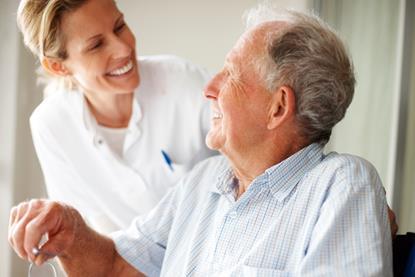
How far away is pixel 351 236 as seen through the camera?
1.28m

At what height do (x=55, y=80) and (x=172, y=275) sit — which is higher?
(x=55, y=80)

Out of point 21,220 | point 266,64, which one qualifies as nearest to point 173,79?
point 266,64

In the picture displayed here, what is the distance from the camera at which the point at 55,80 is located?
2170mm

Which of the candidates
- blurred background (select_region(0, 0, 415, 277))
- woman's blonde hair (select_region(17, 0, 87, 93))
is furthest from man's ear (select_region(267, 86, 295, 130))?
woman's blonde hair (select_region(17, 0, 87, 93))

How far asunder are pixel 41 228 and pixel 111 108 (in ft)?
2.08

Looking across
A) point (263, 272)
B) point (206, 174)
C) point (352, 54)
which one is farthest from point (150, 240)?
point (352, 54)

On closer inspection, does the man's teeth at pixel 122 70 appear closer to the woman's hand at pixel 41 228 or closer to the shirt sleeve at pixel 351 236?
the woman's hand at pixel 41 228

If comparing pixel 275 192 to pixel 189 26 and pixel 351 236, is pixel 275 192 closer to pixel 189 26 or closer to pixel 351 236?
pixel 351 236

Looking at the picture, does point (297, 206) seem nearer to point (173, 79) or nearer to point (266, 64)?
point (266, 64)

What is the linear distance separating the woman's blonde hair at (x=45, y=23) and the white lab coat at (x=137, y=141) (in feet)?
0.84

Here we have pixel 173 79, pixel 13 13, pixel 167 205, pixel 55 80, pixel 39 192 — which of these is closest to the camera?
pixel 167 205

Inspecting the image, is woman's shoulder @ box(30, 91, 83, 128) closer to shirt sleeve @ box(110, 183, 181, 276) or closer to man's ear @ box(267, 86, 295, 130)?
shirt sleeve @ box(110, 183, 181, 276)

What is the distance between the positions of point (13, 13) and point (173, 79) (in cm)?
112

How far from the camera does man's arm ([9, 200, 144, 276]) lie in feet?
5.06
